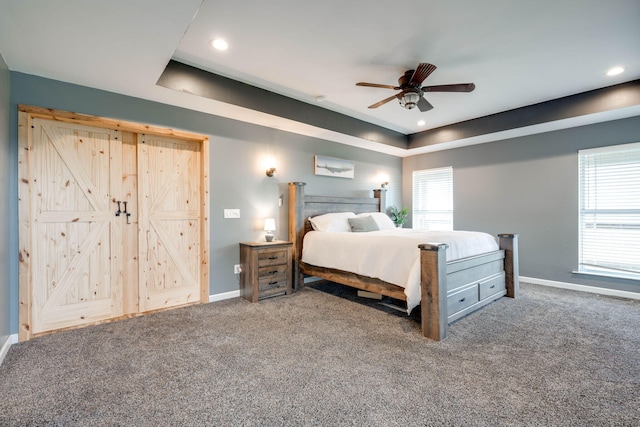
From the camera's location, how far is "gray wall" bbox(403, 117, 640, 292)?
13.7 feet

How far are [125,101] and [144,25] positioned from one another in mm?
1350

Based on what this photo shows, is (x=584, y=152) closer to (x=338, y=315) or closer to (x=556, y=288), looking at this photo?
(x=556, y=288)

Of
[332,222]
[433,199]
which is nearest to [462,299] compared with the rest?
[332,222]

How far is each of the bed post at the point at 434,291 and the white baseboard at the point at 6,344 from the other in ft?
11.1

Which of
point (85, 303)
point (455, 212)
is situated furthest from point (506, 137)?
point (85, 303)

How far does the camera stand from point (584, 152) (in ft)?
13.7

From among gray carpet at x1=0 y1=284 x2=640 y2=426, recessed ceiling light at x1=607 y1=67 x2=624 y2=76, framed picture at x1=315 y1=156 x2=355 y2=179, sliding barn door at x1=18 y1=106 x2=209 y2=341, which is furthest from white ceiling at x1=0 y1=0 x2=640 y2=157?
gray carpet at x1=0 y1=284 x2=640 y2=426

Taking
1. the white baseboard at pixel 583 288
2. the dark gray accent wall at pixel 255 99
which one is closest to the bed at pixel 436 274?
the dark gray accent wall at pixel 255 99

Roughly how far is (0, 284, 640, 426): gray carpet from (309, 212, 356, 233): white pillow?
4.70 ft

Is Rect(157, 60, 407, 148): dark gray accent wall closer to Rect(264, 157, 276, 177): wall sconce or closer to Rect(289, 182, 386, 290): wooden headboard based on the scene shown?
Rect(264, 157, 276, 177): wall sconce

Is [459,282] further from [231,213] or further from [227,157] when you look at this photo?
[227,157]

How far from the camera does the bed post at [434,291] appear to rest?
2568mm

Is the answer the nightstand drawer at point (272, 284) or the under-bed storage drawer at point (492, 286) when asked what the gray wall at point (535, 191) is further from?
the nightstand drawer at point (272, 284)

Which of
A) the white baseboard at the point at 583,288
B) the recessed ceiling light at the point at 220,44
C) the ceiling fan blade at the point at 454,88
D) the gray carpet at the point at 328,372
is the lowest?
the gray carpet at the point at 328,372
